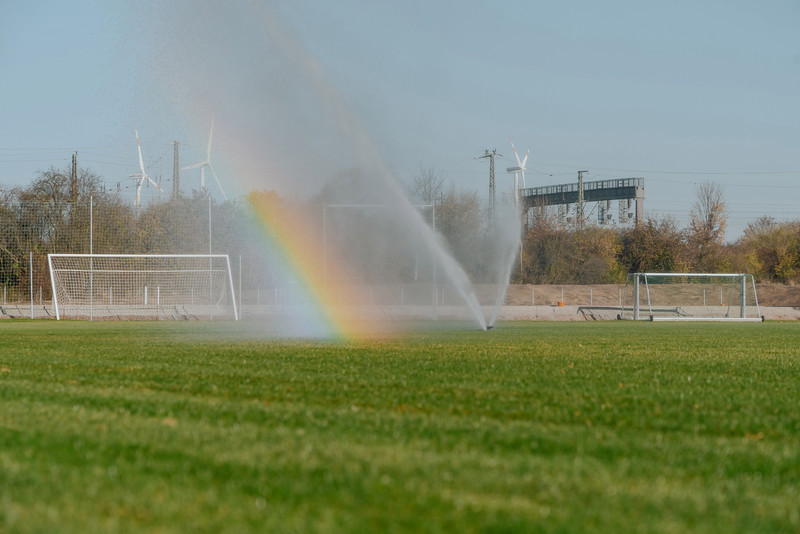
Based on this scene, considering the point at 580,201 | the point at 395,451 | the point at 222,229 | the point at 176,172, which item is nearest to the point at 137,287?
the point at 222,229

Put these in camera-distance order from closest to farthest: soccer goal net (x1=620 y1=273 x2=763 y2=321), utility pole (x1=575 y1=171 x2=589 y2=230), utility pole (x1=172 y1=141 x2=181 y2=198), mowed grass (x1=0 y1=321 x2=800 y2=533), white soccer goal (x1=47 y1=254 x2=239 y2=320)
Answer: mowed grass (x1=0 y1=321 x2=800 y2=533) < white soccer goal (x1=47 y1=254 x2=239 y2=320) < soccer goal net (x1=620 y1=273 x2=763 y2=321) < utility pole (x1=172 y1=141 x2=181 y2=198) < utility pole (x1=575 y1=171 x2=589 y2=230)

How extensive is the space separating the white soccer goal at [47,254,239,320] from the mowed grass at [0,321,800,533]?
95.0ft

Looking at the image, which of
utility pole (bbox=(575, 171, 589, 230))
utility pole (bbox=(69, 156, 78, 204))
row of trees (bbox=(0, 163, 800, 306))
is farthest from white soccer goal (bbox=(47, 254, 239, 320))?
utility pole (bbox=(575, 171, 589, 230))

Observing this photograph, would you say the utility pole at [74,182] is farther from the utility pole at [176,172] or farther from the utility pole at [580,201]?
the utility pole at [580,201]

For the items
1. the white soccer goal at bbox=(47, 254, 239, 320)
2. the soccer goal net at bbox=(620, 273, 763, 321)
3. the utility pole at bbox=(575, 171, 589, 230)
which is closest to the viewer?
the white soccer goal at bbox=(47, 254, 239, 320)

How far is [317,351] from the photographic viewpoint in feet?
41.3

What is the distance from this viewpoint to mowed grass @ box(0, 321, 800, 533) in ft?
9.69

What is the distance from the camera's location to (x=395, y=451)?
421 centimetres

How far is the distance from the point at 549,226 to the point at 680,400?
57718 millimetres

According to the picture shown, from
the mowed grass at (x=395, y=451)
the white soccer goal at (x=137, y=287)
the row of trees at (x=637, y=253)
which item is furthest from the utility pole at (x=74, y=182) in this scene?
the mowed grass at (x=395, y=451)

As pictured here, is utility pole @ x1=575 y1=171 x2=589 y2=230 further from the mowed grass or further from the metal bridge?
the mowed grass

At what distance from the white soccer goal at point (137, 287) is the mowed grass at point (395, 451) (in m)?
29.0

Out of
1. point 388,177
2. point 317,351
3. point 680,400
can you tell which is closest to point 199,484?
point 680,400

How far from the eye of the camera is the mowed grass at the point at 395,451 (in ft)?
9.69
